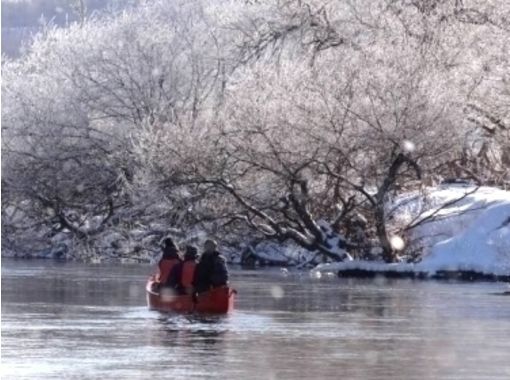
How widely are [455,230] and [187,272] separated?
2074 cm

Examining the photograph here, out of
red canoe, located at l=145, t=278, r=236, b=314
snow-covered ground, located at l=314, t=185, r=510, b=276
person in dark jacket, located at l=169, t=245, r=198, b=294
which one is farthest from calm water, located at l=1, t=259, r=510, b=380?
snow-covered ground, located at l=314, t=185, r=510, b=276

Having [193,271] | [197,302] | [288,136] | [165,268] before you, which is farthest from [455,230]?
[197,302]

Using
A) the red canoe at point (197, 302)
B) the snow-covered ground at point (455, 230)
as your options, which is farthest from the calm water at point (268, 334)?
the snow-covered ground at point (455, 230)

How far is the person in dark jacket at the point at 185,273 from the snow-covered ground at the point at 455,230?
1608 centimetres

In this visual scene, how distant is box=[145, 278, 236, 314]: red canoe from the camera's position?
29.4 meters

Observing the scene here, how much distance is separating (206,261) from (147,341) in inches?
255

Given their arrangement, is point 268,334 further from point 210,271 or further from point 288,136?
point 288,136

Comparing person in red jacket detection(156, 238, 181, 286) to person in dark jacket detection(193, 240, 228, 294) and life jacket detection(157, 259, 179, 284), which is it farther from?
person in dark jacket detection(193, 240, 228, 294)

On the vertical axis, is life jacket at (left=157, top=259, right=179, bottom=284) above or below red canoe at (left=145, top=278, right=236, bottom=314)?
above

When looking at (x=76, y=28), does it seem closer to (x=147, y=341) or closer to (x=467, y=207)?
(x=467, y=207)

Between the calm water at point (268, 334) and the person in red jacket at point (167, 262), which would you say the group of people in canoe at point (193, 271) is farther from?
the calm water at point (268, 334)

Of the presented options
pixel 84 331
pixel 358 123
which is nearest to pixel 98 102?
pixel 358 123

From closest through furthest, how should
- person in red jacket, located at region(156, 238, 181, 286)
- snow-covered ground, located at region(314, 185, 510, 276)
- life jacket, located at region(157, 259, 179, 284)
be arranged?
person in red jacket, located at region(156, 238, 181, 286), life jacket, located at region(157, 259, 179, 284), snow-covered ground, located at region(314, 185, 510, 276)

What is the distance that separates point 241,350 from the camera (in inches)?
862
